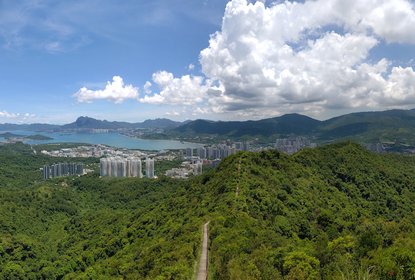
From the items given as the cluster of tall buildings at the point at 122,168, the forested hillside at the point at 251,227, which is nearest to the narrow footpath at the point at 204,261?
the forested hillside at the point at 251,227

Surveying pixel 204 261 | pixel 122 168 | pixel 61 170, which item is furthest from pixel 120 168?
pixel 204 261

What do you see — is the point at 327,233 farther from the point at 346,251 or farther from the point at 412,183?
the point at 412,183

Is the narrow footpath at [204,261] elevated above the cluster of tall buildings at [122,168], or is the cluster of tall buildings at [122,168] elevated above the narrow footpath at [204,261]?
the narrow footpath at [204,261]

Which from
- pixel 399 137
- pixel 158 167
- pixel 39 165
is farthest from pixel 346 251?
pixel 399 137

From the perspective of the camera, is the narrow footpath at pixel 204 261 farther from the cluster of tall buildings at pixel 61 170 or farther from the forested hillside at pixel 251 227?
the cluster of tall buildings at pixel 61 170

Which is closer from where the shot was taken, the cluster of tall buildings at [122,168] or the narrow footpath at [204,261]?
the narrow footpath at [204,261]

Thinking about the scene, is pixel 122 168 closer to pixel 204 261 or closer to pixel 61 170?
pixel 61 170
